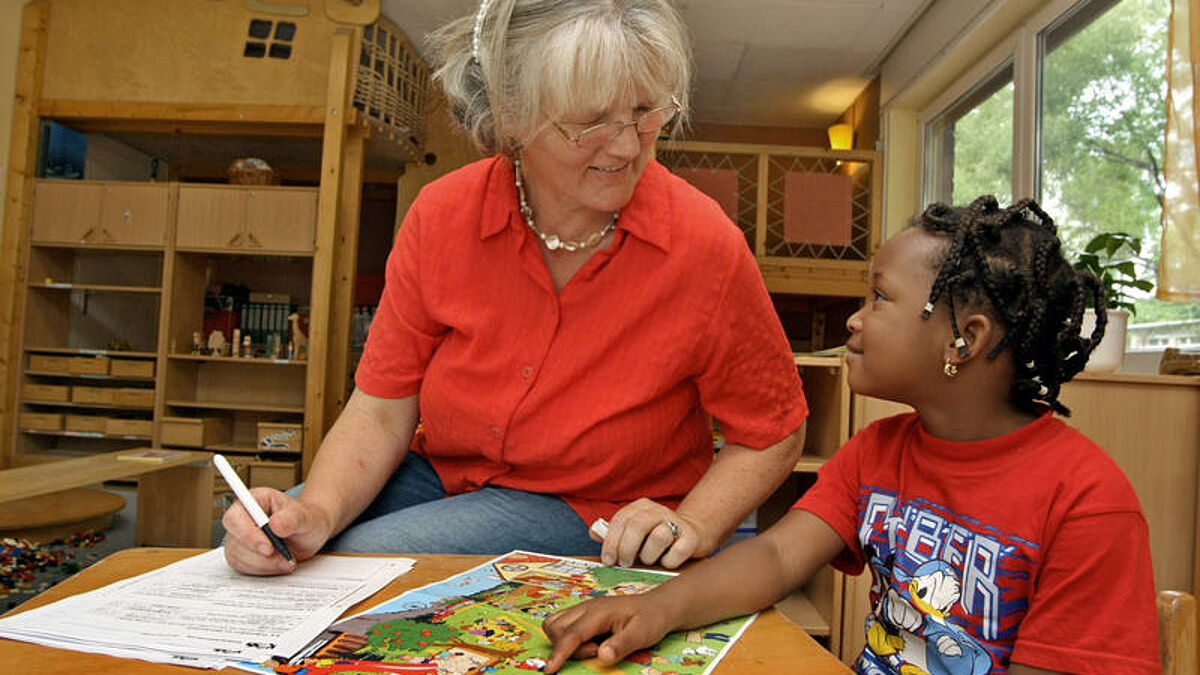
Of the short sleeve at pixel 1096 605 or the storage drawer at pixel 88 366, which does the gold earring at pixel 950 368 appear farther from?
the storage drawer at pixel 88 366

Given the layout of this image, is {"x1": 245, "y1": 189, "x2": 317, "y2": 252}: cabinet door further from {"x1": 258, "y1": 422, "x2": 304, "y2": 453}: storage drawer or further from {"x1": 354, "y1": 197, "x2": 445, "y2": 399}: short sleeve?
{"x1": 354, "y1": 197, "x2": 445, "y2": 399}: short sleeve

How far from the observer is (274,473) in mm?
4113

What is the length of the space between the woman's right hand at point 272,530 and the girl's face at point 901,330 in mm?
637

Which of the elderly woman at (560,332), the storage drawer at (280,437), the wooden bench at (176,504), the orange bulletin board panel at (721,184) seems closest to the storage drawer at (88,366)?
the storage drawer at (280,437)

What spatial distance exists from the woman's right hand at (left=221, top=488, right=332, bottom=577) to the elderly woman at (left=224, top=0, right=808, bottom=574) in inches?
2.2

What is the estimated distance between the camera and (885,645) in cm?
91

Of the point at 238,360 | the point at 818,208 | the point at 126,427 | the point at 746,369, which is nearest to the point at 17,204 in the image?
the point at 126,427

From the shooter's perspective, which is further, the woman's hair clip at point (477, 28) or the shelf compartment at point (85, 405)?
the shelf compartment at point (85, 405)

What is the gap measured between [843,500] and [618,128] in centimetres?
53

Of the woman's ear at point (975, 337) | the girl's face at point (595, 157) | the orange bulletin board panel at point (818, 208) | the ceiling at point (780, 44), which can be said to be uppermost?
the ceiling at point (780, 44)

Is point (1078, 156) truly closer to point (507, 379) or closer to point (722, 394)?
point (722, 394)

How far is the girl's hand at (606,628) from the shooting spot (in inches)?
24.5

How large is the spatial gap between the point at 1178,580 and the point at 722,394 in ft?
4.26

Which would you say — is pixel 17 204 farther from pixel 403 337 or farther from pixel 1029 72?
pixel 1029 72
